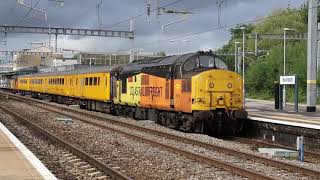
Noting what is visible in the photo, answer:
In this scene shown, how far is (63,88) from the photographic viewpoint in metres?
46.6

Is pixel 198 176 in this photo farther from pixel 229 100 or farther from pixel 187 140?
pixel 229 100

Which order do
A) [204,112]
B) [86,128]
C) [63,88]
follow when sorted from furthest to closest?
[63,88]
[86,128]
[204,112]

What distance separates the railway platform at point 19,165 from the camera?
9.53 m

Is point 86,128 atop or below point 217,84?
below

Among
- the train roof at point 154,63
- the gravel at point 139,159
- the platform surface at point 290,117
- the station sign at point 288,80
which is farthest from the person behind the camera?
the station sign at point 288,80

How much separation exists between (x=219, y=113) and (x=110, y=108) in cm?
1378

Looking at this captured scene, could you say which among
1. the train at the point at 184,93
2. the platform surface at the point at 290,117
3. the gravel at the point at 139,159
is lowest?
the gravel at the point at 139,159

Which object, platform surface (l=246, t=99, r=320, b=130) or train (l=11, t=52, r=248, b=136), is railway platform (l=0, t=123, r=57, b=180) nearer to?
train (l=11, t=52, r=248, b=136)

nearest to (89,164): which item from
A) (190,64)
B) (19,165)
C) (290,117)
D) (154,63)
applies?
(19,165)

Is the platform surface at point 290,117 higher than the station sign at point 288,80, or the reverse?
the station sign at point 288,80

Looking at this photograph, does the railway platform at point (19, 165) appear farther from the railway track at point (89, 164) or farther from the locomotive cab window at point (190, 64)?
the locomotive cab window at point (190, 64)

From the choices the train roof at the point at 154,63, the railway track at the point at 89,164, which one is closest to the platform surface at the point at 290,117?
the train roof at the point at 154,63

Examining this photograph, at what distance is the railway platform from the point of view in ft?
31.3

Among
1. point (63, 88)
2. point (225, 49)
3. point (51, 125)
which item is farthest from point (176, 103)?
point (225, 49)
